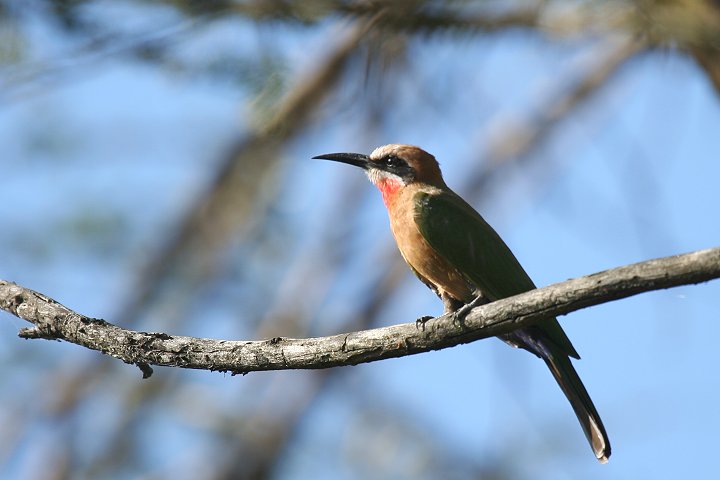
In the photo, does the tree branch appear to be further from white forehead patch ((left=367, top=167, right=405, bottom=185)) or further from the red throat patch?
white forehead patch ((left=367, top=167, right=405, bottom=185))

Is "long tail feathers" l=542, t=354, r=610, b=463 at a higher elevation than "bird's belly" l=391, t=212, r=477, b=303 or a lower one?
lower

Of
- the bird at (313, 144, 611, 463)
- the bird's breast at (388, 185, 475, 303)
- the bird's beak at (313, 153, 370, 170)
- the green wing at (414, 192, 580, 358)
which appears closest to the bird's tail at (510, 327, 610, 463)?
the bird at (313, 144, 611, 463)

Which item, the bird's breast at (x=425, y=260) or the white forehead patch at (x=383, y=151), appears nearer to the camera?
the bird's breast at (x=425, y=260)

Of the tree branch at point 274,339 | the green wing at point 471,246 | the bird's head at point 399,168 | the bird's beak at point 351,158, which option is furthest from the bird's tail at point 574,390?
the bird's beak at point 351,158

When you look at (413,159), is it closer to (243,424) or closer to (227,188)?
(227,188)

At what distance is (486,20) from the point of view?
4039 mm

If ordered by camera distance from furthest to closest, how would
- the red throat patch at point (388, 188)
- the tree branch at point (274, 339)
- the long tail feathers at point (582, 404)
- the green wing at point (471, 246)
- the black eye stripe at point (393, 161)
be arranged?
1. the black eye stripe at point (393, 161)
2. the red throat patch at point (388, 188)
3. the green wing at point (471, 246)
4. the long tail feathers at point (582, 404)
5. the tree branch at point (274, 339)

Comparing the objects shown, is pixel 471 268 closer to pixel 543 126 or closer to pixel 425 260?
pixel 425 260

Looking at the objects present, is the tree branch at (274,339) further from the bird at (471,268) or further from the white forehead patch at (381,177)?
the white forehead patch at (381,177)

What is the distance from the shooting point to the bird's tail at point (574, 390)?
3592mm

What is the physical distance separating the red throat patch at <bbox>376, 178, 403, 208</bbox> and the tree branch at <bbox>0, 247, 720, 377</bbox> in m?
1.85

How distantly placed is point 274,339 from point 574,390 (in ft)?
4.77

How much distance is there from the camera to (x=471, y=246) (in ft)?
13.1

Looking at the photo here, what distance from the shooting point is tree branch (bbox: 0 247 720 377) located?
251 cm
